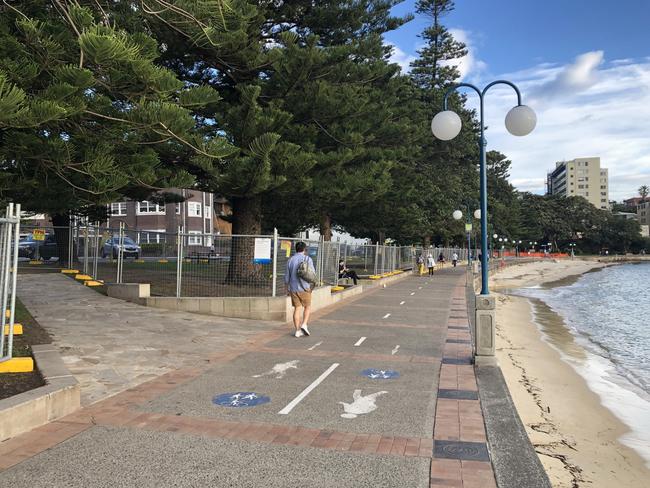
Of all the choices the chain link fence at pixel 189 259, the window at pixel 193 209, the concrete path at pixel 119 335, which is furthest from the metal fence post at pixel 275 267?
the window at pixel 193 209

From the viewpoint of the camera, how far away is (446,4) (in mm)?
48656

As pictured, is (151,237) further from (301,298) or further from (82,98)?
(82,98)

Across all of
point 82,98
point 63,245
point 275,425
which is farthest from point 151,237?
point 275,425

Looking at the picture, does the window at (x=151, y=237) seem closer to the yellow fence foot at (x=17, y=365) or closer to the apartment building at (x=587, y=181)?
the yellow fence foot at (x=17, y=365)

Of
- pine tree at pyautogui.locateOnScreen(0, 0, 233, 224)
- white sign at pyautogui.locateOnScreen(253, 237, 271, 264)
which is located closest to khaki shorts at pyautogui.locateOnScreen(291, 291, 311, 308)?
white sign at pyautogui.locateOnScreen(253, 237, 271, 264)

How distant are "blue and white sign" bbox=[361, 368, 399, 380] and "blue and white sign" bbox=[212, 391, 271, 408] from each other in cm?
179

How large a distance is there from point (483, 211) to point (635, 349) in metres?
8.56

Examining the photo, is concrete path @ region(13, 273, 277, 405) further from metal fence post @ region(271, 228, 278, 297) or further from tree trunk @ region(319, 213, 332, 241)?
tree trunk @ region(319, 213, 332, 241)

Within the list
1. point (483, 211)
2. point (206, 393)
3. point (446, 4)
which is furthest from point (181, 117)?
point (446, 4)

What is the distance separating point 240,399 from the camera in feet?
20.0

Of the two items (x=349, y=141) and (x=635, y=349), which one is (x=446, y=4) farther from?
(x=635, y=349)

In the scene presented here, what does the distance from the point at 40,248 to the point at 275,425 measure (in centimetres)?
1803

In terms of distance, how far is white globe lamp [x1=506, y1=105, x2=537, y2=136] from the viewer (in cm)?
833

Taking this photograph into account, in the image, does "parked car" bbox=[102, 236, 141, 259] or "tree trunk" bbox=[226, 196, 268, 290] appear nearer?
"tree trunk" bbox=[226, 196, 268, 290]
